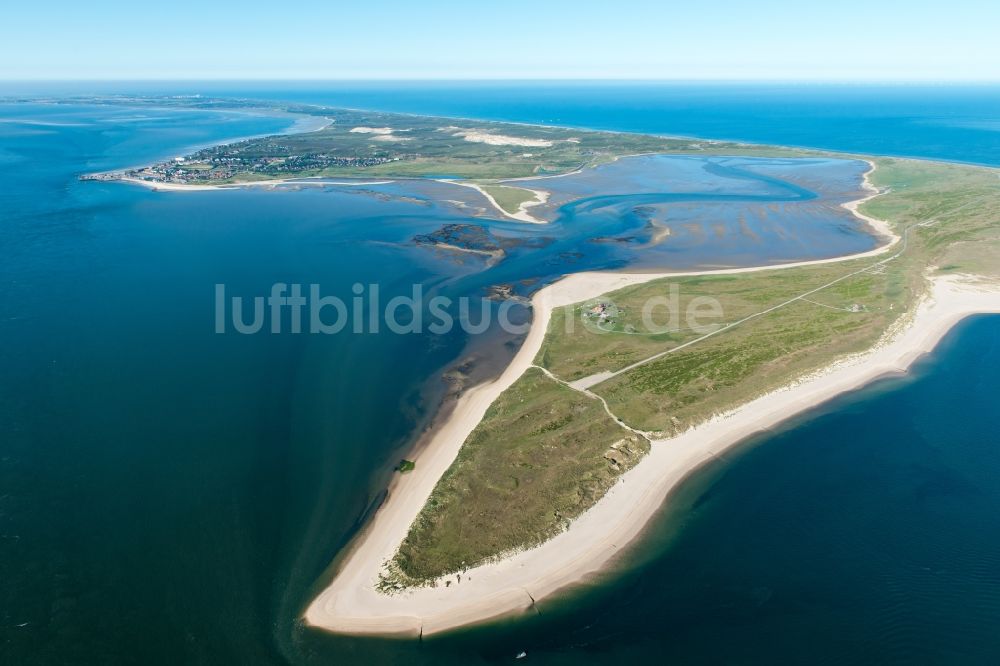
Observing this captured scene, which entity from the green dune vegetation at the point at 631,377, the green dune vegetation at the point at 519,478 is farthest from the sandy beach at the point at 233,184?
the green dune vegetation at the point at 519,478

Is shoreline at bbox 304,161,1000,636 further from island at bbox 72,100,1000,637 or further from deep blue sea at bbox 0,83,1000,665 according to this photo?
deep blue sea at bbox 0,83,1000,665

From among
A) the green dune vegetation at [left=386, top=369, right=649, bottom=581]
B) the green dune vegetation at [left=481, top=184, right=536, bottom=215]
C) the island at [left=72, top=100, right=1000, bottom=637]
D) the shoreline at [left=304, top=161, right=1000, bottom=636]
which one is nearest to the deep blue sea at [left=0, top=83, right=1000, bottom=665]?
the shoreline at [left=304, top=161, right=1000, bottom=636]

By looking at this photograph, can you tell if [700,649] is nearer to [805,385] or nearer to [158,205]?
[805,385]

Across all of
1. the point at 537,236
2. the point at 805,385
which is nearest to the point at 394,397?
the point at 805,385

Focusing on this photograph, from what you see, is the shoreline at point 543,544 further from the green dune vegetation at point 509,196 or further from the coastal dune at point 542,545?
the green dune vegetation at point 509,196

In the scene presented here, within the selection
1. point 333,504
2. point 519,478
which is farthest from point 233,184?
point 519,478

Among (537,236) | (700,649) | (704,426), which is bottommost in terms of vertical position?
(700,649)
